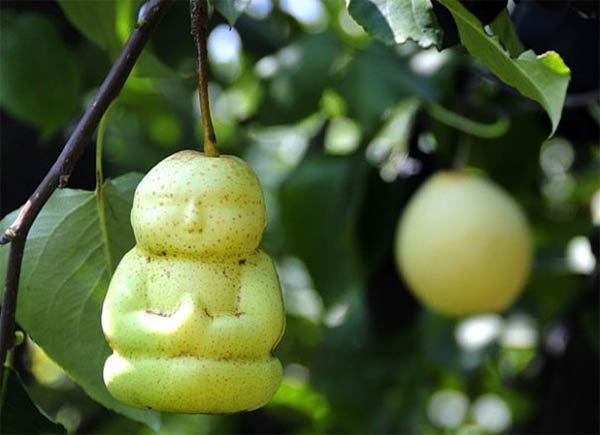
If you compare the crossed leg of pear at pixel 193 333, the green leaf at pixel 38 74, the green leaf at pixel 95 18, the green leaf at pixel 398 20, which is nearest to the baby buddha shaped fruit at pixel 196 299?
the crossed leg of pear at pixel 193 333

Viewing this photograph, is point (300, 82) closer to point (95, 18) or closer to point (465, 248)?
point (465, 248)

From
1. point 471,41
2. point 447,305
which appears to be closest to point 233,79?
point 447,305

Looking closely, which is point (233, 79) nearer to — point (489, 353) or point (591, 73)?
point (489, 353)

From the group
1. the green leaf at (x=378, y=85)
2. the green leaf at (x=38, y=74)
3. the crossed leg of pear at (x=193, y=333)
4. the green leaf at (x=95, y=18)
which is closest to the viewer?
the crossed leg of pear at (x=193, y=333)

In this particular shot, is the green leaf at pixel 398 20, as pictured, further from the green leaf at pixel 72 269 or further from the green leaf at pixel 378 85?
the green leaf at pixel 378 85

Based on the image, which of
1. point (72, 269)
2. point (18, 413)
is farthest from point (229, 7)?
point (18, 413)

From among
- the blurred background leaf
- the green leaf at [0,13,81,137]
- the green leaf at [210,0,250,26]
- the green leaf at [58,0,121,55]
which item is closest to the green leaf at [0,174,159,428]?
the blurred background leaf
